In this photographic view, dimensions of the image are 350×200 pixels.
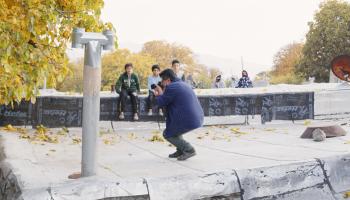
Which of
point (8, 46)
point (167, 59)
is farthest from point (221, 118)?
point (167, 59)

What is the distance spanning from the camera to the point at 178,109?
7.29m

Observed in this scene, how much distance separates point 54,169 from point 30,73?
140cm

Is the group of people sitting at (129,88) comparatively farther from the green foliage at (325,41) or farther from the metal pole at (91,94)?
the green foliage at (325,41)

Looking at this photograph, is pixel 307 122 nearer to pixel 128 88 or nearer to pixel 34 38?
pixel 128 88

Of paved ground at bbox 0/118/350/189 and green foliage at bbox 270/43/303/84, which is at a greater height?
green foliage at bbox 270/43/303/84

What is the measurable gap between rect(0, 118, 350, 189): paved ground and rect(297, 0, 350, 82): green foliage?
114 feet

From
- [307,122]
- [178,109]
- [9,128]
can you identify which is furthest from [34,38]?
[307,122]

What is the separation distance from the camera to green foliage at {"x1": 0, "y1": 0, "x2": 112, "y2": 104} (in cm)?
621

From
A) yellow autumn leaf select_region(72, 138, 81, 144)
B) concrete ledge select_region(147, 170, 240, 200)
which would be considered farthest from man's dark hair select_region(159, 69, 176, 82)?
yellow autumn leaf select_region(72, 138, 81, 144)

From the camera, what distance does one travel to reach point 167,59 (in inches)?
3187

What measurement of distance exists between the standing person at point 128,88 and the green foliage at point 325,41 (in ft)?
119

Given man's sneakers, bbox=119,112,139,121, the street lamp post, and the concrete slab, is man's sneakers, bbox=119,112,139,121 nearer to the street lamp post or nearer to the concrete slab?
the concrete slab

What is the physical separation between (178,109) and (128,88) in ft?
18.8

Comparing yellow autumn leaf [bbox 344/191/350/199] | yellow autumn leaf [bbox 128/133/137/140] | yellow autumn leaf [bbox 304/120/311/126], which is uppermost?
yellow autumn leaf [bbox 304/120/311/126]
